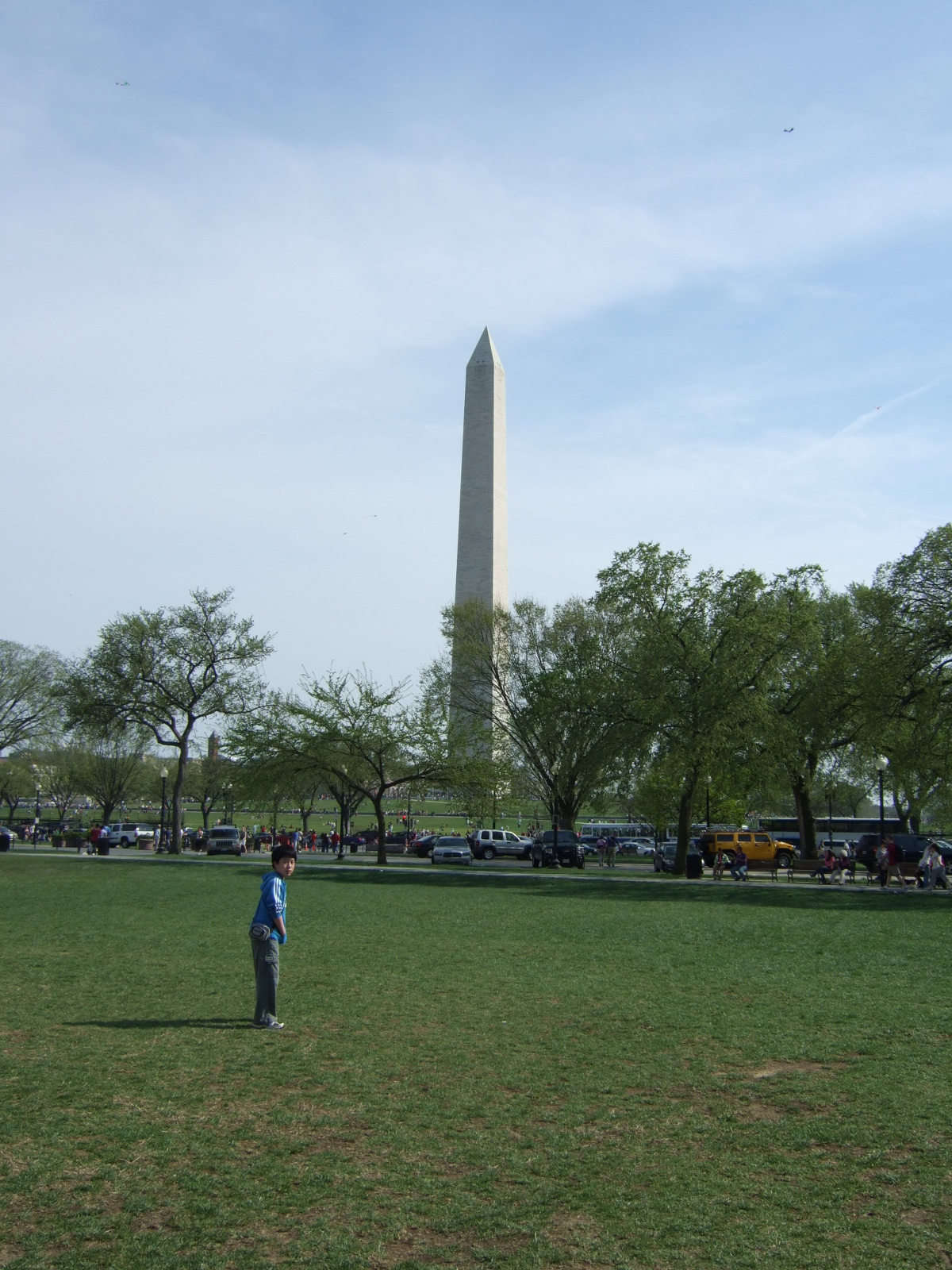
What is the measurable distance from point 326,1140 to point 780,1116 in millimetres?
2935

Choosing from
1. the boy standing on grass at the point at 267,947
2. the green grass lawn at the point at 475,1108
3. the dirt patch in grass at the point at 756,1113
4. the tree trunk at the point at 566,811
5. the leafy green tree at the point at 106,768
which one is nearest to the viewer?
the green grass lawn at the point at 475,1108

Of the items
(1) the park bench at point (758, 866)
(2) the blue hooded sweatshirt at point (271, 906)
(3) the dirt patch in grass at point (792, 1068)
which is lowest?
(3) the dirt patch in grass at point (792, 1068)

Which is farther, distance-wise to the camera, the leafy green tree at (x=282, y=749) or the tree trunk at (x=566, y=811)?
the tree trunk at (x=566, y=811)

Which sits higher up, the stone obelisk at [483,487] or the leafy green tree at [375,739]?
the stone obelisk at [483,487]

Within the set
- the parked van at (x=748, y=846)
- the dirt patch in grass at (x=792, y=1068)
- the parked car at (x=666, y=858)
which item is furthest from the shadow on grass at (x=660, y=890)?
the dirt patch in grass at (x=792, y=1068)

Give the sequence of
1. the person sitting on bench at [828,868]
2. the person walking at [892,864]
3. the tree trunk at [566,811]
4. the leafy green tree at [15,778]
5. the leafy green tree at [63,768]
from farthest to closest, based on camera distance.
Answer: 1. the leafy green tree at [15,778]
2. the leafy green tree at [63,768]
3. the tree trunk at [566,811]
4. the person sitting on bench at [828,868]
5. the person walking at [892,864]

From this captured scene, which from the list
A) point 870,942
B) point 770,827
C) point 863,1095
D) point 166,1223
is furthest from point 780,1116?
point 770,827

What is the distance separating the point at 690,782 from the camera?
36500 mm

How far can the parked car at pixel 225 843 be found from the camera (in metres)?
53.5

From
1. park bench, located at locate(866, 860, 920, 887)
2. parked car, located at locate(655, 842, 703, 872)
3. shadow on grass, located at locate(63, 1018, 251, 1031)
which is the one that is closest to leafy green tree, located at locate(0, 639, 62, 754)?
parked car, located at locate(655, 842, 703, 872)

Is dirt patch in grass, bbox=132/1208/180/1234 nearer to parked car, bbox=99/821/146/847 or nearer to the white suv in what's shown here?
parked car, bbox=99/821/146/847

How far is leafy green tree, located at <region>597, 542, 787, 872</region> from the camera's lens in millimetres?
34844

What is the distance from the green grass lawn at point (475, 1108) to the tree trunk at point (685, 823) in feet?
69.6

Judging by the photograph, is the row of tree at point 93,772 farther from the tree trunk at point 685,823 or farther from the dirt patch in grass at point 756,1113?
the dirt patch in grass at point 756,1113
